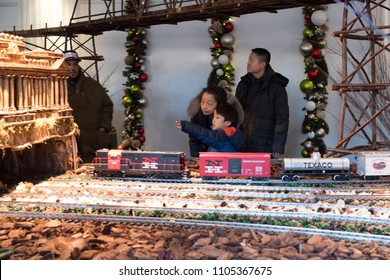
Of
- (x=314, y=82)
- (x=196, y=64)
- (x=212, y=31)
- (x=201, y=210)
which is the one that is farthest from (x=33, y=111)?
(x=314, y=82)

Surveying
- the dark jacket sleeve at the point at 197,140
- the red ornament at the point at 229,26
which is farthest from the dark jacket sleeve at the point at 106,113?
the red ornament at the point at 229,26

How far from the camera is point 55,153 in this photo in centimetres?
729

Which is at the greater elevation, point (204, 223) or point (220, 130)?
point (220, 130)

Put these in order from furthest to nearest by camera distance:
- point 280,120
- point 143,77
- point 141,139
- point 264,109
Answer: point 143,77 → point 141,139 → point 264,109 → point 280,120

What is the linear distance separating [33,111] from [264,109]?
2959mm

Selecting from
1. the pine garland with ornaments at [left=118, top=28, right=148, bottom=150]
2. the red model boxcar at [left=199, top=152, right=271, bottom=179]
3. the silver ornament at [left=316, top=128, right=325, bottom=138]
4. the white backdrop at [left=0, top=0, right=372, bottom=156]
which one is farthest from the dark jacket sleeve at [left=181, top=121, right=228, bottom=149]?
the silver ornament at [left=316, top=128, right=325, bottom=138]

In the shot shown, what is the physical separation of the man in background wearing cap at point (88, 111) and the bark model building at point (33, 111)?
0.48 metres

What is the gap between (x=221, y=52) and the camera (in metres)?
10.4

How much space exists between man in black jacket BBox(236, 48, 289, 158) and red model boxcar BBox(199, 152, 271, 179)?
793 mm

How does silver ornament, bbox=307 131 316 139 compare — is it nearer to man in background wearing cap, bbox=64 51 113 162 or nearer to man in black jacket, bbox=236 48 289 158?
man in black jacket, bbox=236 48 289 158

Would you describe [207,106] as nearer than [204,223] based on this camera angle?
No

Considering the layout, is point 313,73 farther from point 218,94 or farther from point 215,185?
point 215,185

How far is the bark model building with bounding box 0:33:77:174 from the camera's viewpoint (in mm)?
5775

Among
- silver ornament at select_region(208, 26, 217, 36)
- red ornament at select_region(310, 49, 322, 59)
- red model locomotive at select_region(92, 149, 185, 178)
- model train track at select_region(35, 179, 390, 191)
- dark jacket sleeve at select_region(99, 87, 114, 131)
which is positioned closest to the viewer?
model train track at select_region(35, 179, 390, 191)
